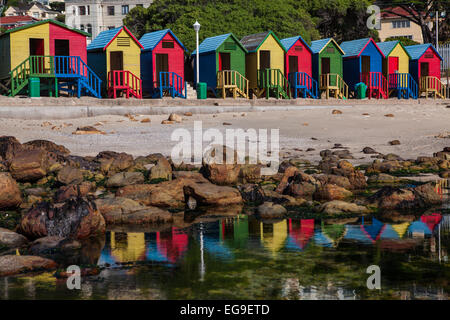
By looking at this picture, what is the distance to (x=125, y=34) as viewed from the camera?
28797 millimetres

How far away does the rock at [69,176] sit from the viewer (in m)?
11.8

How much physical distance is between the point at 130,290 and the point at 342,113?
61.7ft

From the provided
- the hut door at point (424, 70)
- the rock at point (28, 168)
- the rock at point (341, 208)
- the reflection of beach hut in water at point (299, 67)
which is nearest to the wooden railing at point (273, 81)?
the reflection of beach hut in water at point (299, 67)

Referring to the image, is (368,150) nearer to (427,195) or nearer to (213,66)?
(427,195)

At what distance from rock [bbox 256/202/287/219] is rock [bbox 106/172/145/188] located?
2915 millimetres

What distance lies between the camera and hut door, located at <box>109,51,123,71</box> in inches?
1135

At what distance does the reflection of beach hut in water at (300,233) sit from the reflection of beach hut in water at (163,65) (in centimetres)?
2088

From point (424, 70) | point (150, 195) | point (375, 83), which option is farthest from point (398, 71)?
point (150, 195)

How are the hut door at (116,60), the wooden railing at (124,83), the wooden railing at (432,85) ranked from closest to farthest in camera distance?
the wooden railing at (124,83) → the hut door at (116,60) → the wooden railing at (432,85)

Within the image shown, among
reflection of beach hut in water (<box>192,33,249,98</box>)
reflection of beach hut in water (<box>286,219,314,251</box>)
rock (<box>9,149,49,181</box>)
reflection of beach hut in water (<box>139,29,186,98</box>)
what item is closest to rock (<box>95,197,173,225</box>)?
reflection of beach hut in water (<box>286,219,314,251</box>)

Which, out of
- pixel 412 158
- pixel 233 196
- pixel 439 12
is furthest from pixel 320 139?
pixel 439 12

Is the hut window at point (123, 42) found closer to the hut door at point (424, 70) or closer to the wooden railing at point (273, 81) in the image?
the wooden railing at point (273, 81)

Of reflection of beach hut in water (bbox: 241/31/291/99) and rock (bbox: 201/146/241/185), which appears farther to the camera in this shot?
reflection of beach hut in water (bbox: 241/31/291/99)

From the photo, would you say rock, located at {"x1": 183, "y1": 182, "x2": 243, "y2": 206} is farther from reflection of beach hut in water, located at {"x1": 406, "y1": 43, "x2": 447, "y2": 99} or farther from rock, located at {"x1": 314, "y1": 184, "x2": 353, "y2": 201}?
reflection of beach hut in water, located at {"x1": 406, "y1": 43, "x2": 447, "y2": 99}
